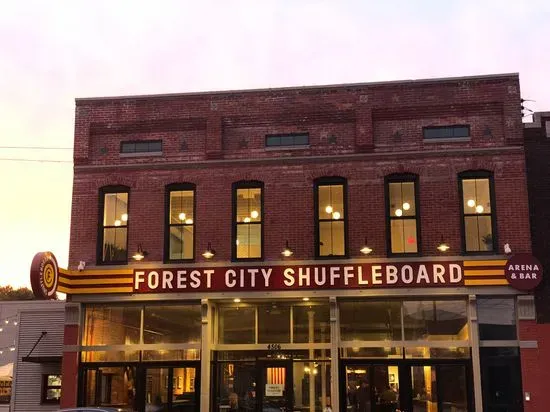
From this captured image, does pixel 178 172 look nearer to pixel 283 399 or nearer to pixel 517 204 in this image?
pixel 283 399

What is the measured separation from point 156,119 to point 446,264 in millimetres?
9780

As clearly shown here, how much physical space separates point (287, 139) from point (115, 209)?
574cm

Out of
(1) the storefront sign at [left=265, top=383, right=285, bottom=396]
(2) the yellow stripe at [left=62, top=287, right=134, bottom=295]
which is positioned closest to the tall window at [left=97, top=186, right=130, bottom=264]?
(2) the yellow stripe at [left=62, top=287, right=134, bottom=295]

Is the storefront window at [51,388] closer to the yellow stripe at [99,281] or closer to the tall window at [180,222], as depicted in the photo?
the yellow stripe at [99,281]

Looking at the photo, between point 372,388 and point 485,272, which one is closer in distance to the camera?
point 485,272

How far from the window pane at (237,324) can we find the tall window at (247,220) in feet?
5.34

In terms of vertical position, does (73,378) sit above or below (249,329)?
below

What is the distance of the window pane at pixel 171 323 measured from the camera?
67.9 ft

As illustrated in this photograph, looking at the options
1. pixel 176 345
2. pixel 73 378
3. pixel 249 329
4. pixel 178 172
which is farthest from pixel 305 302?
pixel 73 378

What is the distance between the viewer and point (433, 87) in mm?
20875

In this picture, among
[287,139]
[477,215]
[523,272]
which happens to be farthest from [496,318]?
[287,139]

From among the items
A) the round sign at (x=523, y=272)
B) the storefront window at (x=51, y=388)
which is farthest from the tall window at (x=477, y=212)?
the storefront window at (x=51, y=388)

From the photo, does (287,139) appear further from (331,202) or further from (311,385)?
(311,385)

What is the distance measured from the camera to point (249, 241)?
20859mm
